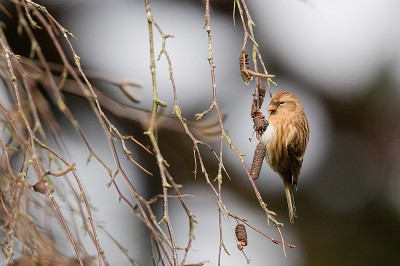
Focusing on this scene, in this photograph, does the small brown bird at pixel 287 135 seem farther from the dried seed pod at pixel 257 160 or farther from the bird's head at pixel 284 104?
the dried seed pod at pixel 257 160

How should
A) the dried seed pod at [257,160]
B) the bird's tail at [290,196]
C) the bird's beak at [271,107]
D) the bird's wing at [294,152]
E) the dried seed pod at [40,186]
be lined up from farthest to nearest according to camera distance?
the bird's tail at [290,196], the bird's wing at [294,152], the bird's beak at [271,107], the dried seed pod at [257,160], the dried seed pod at [40,186]

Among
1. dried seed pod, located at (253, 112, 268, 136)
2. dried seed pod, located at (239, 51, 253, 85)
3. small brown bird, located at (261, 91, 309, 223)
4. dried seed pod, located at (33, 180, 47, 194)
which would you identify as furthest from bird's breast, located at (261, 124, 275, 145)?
dried seed pod, located at (33, 180, 47, 194)

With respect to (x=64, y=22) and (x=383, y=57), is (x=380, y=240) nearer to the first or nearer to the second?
(x=383, y=57)

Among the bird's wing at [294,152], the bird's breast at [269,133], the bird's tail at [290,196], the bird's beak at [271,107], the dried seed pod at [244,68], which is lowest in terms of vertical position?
the bird's tail at [290,196]

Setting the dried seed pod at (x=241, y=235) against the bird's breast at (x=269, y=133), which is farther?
the bird's breast at (x=269, y=133)

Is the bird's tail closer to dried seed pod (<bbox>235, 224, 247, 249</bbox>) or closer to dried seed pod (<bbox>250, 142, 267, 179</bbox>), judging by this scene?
dried seed pod (<bbox>250, 142, 267, 179</bbox>)

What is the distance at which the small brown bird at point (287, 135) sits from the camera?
2.58 metres

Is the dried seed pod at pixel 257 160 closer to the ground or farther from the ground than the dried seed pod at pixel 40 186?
closer to the ground

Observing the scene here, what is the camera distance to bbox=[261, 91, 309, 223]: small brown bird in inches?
101

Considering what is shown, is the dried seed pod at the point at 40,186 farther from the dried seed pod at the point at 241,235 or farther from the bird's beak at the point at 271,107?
the bird's beak at the point at 271,107

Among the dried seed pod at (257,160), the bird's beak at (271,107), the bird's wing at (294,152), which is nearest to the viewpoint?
the dried seed pod at (257,160)

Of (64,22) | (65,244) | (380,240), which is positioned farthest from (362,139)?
(65,244)

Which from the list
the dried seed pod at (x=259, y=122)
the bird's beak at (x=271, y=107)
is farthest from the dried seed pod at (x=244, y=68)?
the bird's beak at (x=271, y=107)

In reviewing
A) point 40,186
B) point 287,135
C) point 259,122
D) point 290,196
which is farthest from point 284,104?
→ point 40,186
